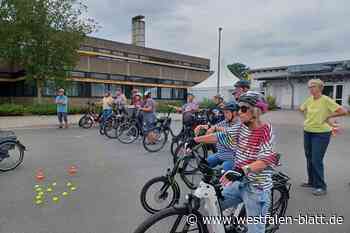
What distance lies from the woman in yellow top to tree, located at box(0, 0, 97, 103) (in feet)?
57.2

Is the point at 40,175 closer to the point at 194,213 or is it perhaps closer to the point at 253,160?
the point at 194,213

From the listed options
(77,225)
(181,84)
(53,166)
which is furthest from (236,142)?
(181,84)

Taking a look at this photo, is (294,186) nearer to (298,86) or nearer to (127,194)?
(127,194)

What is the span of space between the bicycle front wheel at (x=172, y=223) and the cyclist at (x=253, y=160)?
1.36 ft

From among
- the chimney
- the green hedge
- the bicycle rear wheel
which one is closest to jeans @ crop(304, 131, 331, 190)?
the bicycle rear wheel

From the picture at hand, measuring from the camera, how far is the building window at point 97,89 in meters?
28.1

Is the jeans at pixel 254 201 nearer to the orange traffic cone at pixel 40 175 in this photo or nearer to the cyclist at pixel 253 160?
the cyclist at pixel 253 160

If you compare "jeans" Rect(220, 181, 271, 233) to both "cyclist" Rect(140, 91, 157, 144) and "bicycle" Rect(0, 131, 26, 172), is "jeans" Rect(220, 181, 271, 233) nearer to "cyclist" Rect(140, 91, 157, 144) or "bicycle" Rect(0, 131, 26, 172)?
"bicycle" Rect(0, 131, 26, 172)

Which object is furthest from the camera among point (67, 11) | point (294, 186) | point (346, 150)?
point (67, 11)

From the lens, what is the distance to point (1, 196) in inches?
163

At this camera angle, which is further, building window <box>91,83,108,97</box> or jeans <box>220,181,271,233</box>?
building window <box>91,83,108,97</box>

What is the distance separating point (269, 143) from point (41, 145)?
25.5ft

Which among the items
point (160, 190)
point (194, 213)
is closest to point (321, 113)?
point (160, 190)

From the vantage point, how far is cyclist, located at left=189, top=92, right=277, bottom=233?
86.0 inches
